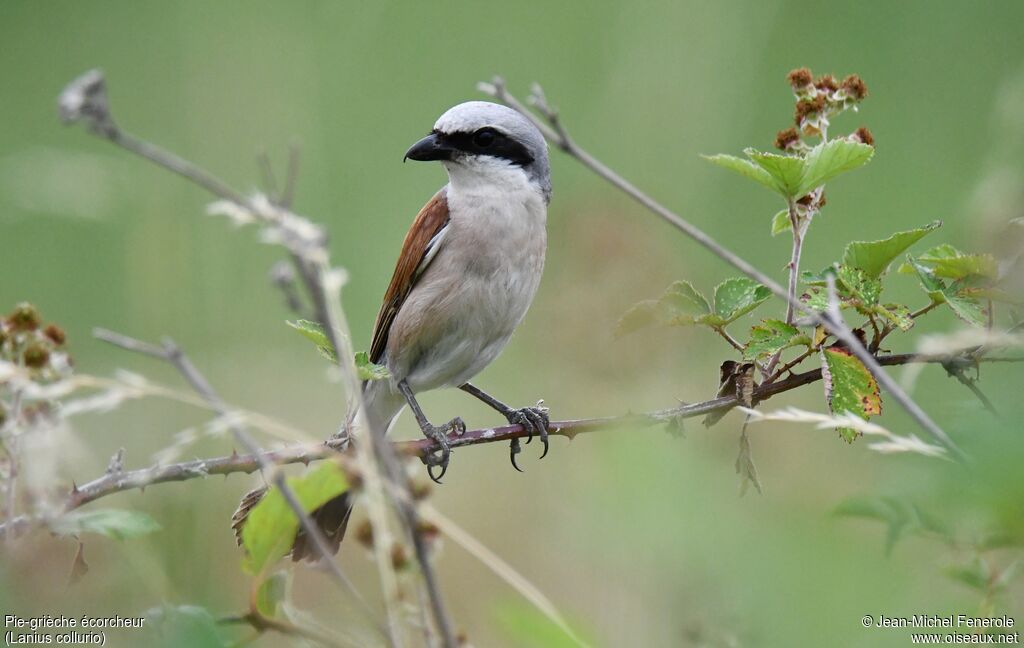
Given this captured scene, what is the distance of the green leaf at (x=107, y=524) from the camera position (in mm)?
1523

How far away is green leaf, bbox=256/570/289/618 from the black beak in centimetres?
216

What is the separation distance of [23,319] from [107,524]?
0.39 meters

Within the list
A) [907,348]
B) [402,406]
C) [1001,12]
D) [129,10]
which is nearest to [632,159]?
[402,406]

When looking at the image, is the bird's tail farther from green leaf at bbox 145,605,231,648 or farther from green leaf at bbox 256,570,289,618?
green leaf at bbox 145,605,231,648

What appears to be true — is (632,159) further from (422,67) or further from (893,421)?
(422,67)

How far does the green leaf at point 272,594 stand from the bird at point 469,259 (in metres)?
1.93

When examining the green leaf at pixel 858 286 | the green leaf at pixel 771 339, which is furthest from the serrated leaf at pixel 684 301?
the green leaf at pixel 858 286

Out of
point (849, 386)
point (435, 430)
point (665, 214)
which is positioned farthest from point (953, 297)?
point (435, 430)

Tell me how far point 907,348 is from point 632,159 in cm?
161

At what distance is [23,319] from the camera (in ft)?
5.74

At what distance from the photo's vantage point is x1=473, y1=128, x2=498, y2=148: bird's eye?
3.71 m

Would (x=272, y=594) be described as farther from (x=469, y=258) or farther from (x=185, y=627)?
(x=469, y=258)

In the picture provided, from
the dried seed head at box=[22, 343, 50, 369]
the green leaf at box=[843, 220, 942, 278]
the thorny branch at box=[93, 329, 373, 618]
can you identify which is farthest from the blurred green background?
the dried seed head at box=[22, 343, 50, 369]

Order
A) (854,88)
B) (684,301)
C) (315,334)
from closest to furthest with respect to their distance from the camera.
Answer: (315,334) → (854,88) → (684,301)
